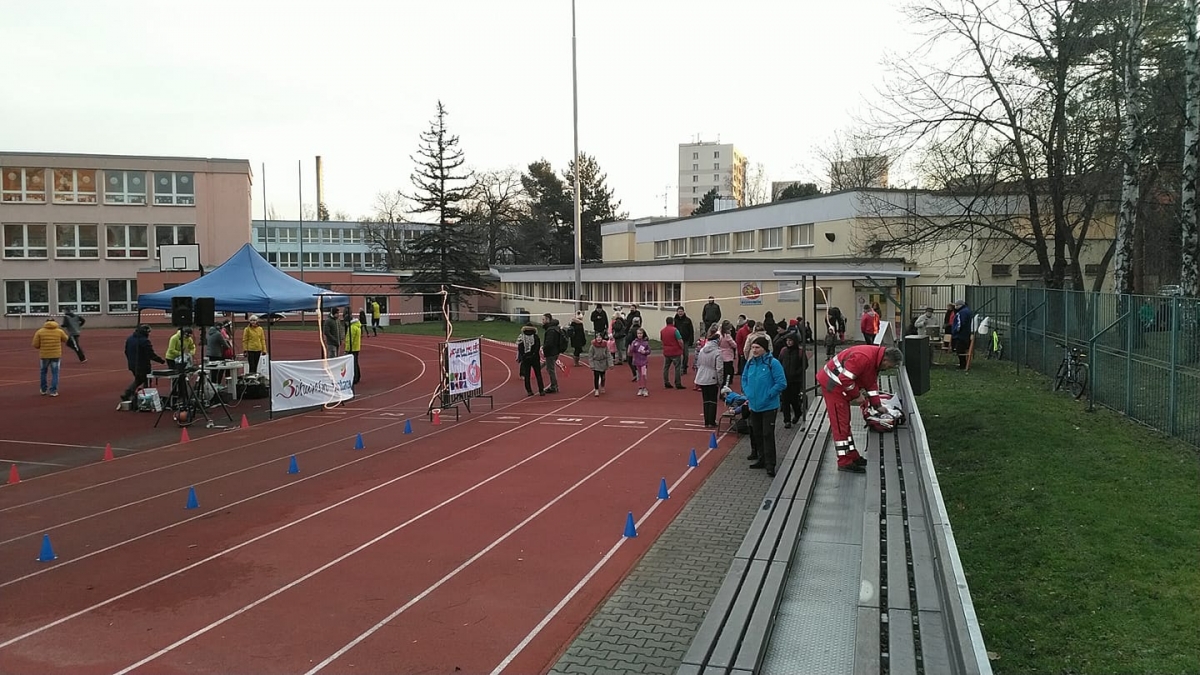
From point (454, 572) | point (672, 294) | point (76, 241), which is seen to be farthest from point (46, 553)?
point (76, 241)

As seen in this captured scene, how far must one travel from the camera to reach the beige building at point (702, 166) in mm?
146125

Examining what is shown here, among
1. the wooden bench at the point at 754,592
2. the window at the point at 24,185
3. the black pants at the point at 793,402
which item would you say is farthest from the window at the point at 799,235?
the window at the point at 24,185

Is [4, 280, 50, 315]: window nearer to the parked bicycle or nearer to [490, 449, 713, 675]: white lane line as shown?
[490, 449, 713, 675]: white lane line

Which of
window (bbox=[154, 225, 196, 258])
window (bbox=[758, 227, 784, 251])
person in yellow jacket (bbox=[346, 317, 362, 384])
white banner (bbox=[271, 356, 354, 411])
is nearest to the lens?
white banner (bbox=[271, 356, 354, 411])

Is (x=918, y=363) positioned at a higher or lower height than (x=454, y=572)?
higher

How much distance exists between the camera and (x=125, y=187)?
5316 cm

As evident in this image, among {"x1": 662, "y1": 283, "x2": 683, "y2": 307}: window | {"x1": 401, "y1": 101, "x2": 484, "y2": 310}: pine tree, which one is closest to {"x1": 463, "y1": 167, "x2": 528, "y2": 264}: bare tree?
{"x1": 401, "y1": 101, "x2": 484, "y2": 310}: pine tree

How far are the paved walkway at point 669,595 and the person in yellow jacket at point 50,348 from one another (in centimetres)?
1883

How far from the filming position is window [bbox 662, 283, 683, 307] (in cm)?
3203

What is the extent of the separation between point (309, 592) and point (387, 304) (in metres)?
48.8

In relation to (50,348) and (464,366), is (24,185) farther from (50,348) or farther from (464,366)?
(464,366)

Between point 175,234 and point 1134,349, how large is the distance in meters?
55.6

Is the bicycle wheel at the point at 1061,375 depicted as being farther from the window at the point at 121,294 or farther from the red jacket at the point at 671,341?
the window at the point at 121,294

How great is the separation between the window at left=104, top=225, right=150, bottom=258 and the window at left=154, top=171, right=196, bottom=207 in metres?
2.30
